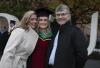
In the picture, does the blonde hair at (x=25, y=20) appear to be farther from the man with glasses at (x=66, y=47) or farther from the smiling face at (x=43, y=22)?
the man with glasses at (x=66, y=47)

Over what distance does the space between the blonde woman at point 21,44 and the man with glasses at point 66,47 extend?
367mm

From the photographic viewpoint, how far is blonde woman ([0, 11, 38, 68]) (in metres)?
5.81

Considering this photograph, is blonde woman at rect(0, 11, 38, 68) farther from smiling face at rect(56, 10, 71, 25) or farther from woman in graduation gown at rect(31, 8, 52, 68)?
smiling face at rect(56, 10, 71, 25)

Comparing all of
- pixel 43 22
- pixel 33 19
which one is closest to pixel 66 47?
pixel 43 22

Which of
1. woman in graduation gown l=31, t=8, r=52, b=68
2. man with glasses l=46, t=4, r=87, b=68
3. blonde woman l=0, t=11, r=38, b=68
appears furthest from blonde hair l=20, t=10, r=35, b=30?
man with glasses l=46, t=4, r=87, b=68

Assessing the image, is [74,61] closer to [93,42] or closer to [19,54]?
[19,54]

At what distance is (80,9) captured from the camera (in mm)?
13125

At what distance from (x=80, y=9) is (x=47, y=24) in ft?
24.0

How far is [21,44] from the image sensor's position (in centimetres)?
588

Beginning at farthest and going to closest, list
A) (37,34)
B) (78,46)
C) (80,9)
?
(80,9)
(37,34)
(78,46)

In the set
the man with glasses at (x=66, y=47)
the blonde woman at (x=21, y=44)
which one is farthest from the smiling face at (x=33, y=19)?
the man with glasses at (x=66, y=47)

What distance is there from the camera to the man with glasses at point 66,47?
5.59 meters

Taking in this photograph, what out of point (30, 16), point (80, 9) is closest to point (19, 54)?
point (30, 16)

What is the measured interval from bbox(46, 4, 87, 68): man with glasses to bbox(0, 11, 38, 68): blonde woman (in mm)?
367
